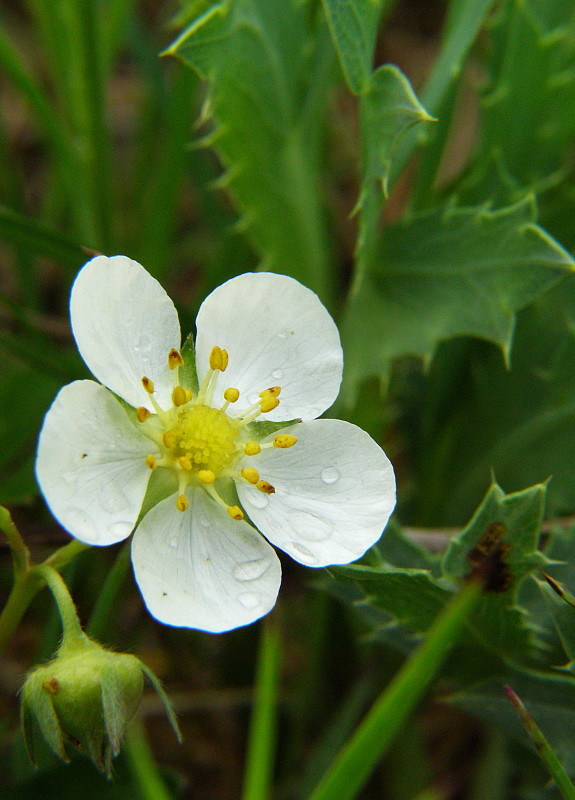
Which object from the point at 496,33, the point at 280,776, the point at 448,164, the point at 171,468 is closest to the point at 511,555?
the point at 171,468

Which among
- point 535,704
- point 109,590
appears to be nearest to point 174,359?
point 109,590

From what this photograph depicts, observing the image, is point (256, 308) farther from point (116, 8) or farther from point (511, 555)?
point (116, 8)

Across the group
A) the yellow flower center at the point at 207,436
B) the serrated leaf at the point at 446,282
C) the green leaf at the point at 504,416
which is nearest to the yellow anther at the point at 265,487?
the yellow flower center at the point at 207,436

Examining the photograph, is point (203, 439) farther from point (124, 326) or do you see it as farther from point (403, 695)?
point (403, 695)

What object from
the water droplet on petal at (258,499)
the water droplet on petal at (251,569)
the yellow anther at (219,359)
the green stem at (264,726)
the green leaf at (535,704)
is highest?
the yellow anther at (219,359)

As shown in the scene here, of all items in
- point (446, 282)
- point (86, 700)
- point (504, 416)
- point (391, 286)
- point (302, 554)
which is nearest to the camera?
point (86, 700)

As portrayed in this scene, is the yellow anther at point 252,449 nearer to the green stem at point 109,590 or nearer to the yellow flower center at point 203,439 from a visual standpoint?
the yellow flower center at point 203,439
